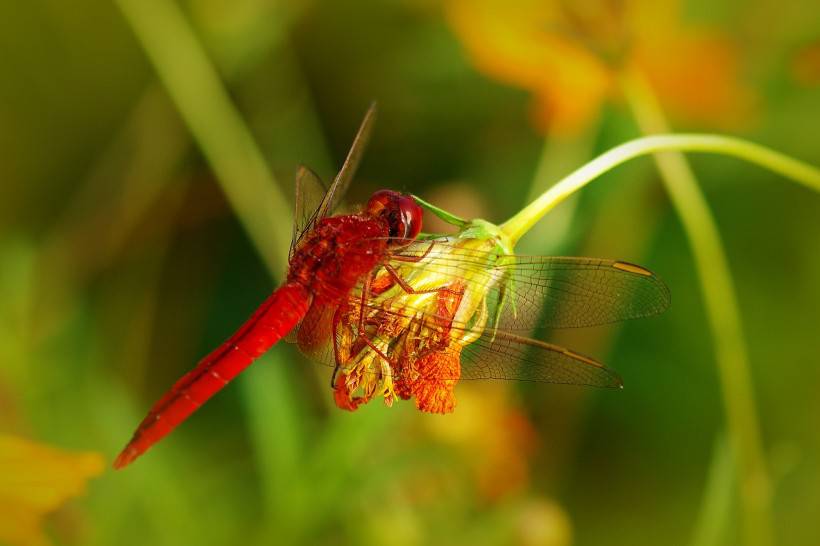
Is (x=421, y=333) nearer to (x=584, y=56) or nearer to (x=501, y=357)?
(x=501, y=357)

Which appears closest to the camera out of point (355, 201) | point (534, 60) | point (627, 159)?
A: point (627, 159)

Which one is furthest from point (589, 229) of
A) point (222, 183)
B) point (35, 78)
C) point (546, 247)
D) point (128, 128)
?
point (35, 78)

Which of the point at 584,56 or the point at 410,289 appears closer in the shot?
the point at 410,289

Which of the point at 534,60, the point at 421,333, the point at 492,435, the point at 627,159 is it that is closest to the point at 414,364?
the point at 421,333

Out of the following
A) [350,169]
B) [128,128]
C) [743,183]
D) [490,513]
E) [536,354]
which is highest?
[128,128]

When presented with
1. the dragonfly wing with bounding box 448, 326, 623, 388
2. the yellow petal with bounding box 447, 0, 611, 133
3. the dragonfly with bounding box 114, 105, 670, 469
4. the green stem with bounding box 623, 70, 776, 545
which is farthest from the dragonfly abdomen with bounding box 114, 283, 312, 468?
the yellow petal with bounding box 447, 0, 611, 133

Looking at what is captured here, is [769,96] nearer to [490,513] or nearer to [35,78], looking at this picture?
[490,513]

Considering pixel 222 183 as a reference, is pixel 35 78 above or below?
above
